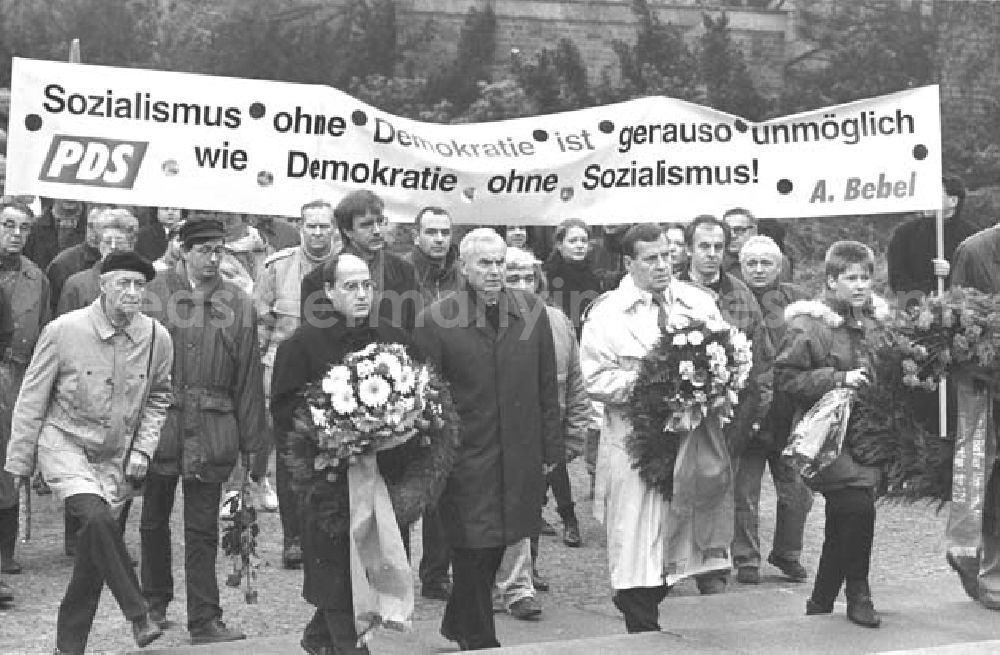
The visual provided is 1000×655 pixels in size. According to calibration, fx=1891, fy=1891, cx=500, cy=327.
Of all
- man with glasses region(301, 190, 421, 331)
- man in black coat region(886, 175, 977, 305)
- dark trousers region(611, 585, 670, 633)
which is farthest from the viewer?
man in black coat region(886, 175, 977, 305)

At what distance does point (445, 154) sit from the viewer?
11695 millimetres

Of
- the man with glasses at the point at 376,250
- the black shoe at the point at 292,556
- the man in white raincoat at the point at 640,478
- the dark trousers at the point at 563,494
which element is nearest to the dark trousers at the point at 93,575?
the man with glasses at the point at 376,250

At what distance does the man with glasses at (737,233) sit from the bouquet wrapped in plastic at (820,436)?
3.05m

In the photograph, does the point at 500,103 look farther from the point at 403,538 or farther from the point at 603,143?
the point at 403,538

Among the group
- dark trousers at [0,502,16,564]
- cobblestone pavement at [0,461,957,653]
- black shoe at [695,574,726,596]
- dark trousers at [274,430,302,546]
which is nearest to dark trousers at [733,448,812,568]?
cobblestone pavement at [0,461,957,653]

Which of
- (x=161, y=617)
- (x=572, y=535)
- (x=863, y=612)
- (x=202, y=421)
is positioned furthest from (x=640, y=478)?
(x=572, y=535)

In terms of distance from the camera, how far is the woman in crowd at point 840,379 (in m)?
8.84

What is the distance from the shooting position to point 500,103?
44.9 meters

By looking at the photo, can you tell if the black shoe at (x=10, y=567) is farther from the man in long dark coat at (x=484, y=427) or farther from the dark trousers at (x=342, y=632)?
the dark trousers at (x=342, y=632)

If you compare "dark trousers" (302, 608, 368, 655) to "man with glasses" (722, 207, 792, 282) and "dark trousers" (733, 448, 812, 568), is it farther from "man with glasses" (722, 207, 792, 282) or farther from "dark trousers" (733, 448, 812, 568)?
"man with glasses" (722, 207, 792, 282)

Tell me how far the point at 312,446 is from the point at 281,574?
9.34ft

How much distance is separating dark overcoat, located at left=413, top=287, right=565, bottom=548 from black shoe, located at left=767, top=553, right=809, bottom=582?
2523 mm

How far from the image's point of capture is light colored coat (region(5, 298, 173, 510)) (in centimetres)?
827

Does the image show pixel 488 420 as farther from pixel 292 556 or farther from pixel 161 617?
pixel 292 556
